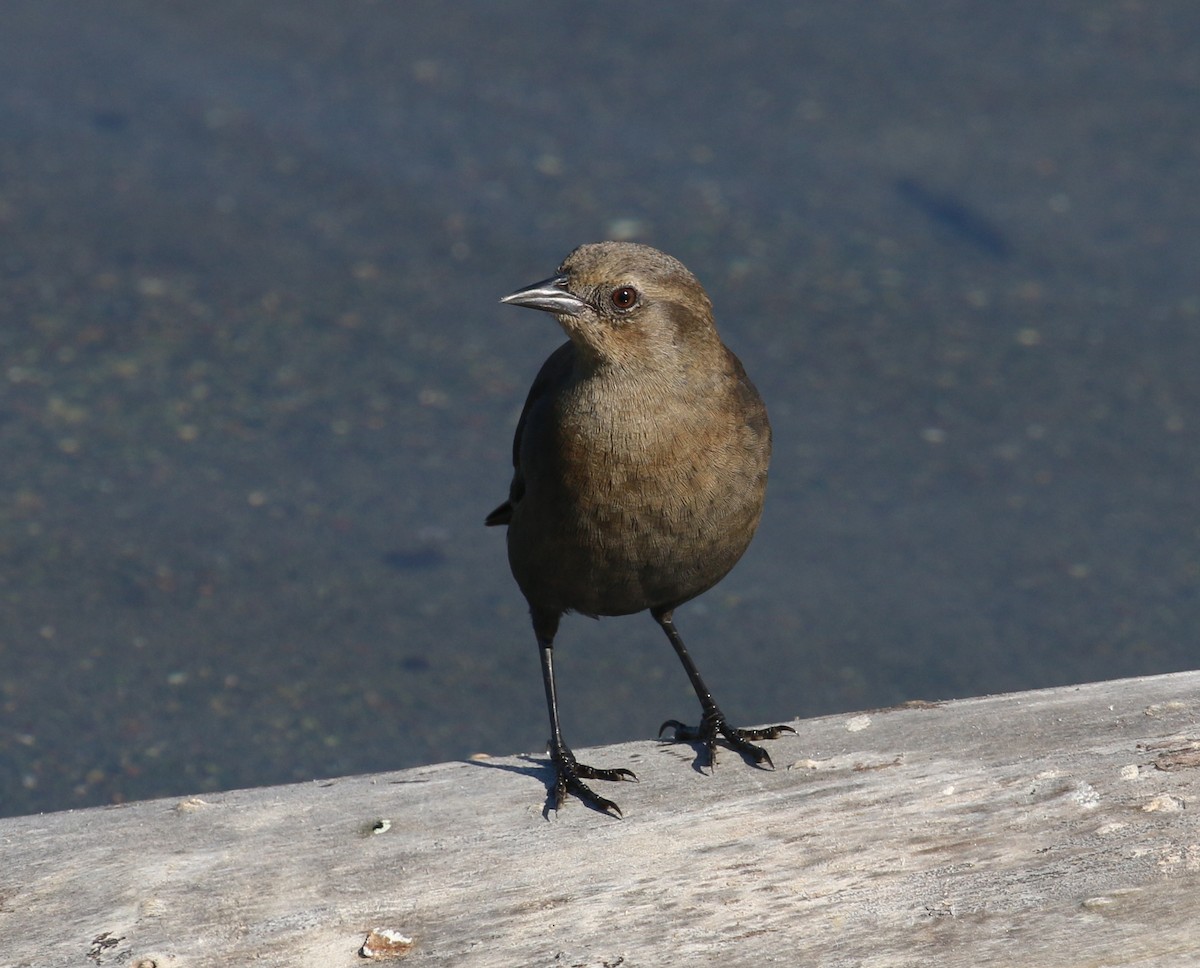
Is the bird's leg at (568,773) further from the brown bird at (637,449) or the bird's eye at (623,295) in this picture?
the bird's eye at (623,295)

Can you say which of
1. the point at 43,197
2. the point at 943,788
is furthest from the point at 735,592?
the point at 43,197

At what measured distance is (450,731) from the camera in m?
6.87

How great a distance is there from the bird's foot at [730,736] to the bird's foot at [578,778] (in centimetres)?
26

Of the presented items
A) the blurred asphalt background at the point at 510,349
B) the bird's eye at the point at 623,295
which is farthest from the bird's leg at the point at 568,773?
the blurred asphalt background at the point at 510,349

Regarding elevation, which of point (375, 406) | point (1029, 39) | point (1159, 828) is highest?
point (1029, 39)

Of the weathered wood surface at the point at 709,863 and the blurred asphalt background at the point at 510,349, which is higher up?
the blurred asphalt background at the point at 510,349

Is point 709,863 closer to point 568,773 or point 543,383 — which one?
point 568,773

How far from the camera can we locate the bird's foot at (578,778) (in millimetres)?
4434

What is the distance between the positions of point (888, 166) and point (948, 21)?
1409 millimetres

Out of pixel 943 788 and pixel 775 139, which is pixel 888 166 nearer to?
pixel 775 139

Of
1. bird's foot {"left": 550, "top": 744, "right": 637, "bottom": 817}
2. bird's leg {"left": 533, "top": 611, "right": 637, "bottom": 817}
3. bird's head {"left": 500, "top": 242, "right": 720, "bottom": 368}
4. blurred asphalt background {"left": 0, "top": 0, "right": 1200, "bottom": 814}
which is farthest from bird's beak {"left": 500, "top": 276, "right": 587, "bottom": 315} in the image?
blurred asphalt background {"left": 0, "top": 0, "right": 1200, "bottom": 814}

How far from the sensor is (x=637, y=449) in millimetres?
4641

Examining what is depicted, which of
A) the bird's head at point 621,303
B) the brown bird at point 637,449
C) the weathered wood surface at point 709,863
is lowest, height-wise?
the weathered wood surface at point 709,863

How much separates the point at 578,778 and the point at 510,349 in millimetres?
4187
